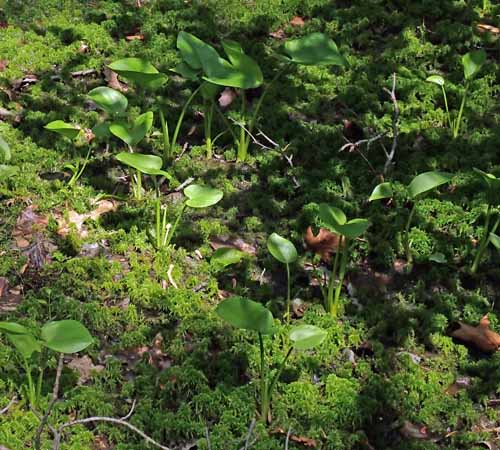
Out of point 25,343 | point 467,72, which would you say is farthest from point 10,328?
point 467,72

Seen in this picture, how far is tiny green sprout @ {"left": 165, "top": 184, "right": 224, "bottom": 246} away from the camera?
3.29 metres

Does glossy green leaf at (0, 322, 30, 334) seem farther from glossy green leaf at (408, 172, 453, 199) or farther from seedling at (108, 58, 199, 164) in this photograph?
glossy green leaf at (408, 172, 453, 199)

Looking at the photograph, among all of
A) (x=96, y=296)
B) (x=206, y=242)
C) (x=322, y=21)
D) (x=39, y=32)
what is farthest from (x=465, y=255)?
(x=39, y=32)

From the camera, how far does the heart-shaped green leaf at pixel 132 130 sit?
3443 mm

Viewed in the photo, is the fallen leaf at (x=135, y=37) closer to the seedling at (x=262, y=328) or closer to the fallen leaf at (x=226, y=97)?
the fallen leaf at (x=226, y=97)

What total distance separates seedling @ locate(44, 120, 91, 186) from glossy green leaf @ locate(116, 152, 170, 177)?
0.37 m

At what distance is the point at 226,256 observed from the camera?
3.33 metres

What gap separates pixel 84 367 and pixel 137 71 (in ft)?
4.25

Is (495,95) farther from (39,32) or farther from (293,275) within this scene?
(39,32)

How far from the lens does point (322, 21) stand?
186 inches

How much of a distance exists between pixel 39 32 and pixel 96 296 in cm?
201

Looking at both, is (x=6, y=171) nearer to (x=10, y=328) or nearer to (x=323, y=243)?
(x=10, y=328)

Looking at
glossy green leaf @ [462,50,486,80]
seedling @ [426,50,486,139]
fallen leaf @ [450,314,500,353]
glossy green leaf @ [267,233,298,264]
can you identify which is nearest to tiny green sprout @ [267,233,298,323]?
glossy green leaf @ [267,233,298,264]

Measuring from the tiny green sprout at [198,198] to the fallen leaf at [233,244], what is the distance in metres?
0.20
